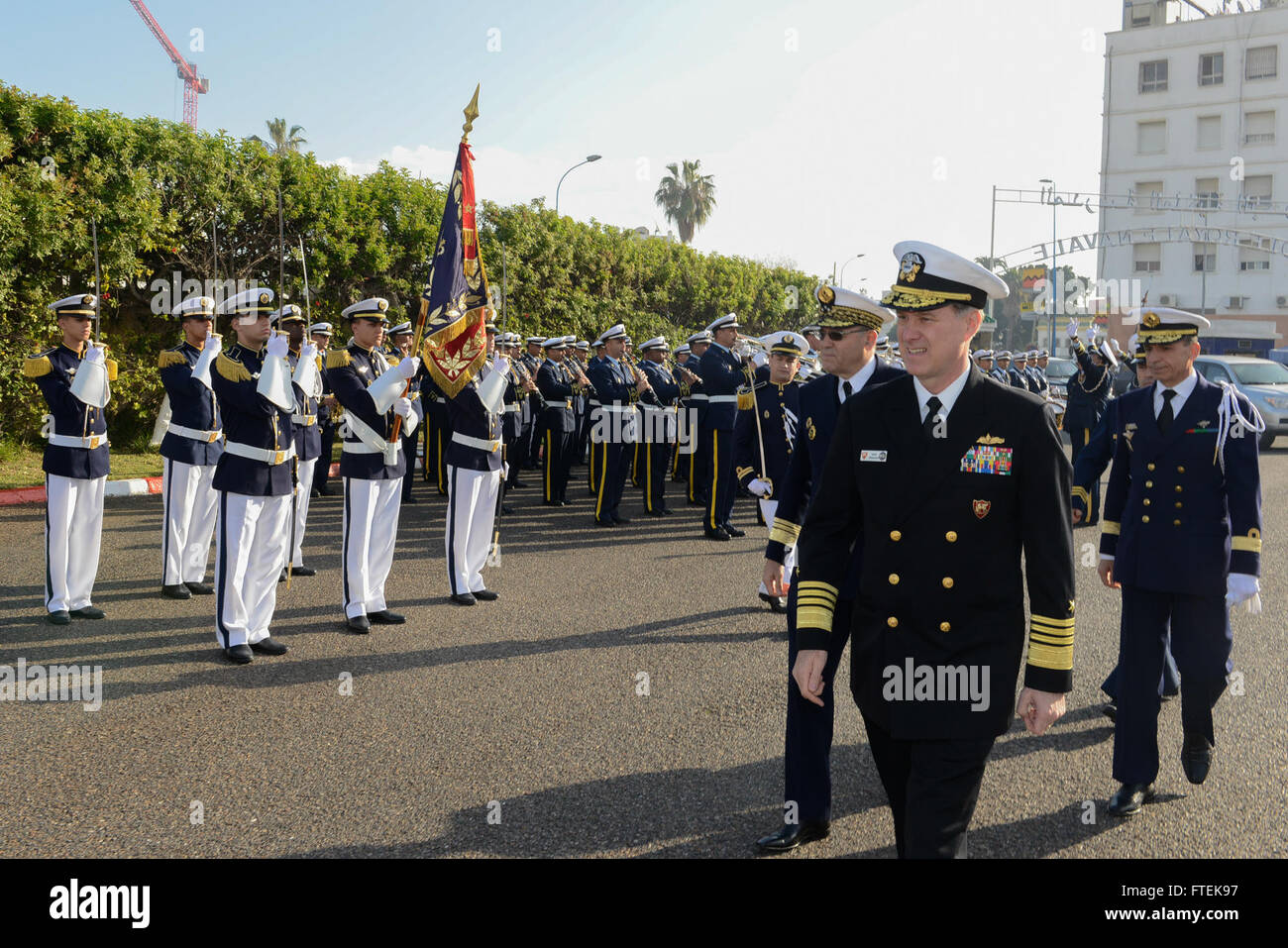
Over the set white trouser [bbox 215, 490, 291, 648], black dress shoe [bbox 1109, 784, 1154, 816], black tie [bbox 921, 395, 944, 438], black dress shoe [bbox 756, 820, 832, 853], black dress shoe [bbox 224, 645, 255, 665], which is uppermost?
black tie [bbox 921, 395, 944, 438]

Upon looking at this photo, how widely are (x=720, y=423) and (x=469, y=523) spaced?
4059 mm

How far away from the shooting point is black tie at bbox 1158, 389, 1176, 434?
4648 millimetres

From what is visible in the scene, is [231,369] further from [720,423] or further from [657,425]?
[657,425]

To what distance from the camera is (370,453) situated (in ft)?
24.6

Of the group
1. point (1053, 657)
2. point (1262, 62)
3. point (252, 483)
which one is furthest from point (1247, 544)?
point (1262, 62)

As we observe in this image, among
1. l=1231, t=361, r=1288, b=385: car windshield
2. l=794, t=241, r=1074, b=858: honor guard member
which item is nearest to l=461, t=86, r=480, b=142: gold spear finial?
l=794, t=241, r=1074, b=858: honor guard member

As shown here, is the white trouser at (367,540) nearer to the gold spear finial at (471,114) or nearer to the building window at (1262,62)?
the gold spear finial at (471,114)

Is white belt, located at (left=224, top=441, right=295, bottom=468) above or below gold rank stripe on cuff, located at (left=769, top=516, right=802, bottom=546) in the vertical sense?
above

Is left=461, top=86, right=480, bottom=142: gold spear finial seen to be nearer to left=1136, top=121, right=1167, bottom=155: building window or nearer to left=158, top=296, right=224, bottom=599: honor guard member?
left=158, top=296, right=224, bottom=599: honor guard member

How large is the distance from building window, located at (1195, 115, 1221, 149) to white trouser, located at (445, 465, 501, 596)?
6277 centimetres

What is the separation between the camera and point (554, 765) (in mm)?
4719

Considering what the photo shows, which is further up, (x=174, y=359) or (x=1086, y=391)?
(x=1086, y=391)

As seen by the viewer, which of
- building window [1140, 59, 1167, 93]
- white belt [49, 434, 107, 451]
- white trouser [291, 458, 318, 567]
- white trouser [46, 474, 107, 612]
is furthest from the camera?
building window [1140, 59, 1167, 93]

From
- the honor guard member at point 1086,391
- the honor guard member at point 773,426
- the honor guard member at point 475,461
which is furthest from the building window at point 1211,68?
the honor guard member at point 475,461
